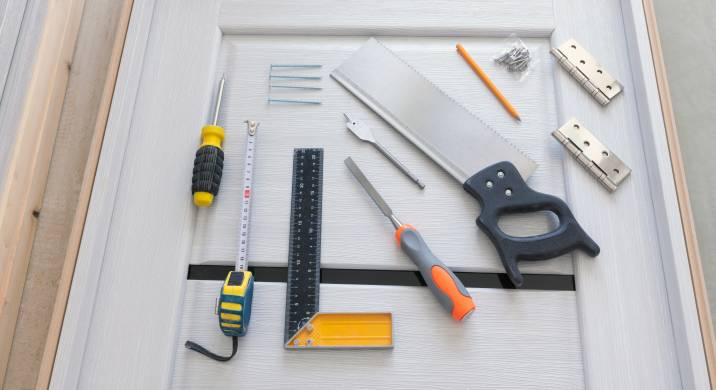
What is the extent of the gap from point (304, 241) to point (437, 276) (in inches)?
8.0

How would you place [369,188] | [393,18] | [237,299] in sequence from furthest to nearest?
[393,18] < [369,188] < [237,299]

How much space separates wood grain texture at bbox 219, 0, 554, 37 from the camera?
0.86 metres

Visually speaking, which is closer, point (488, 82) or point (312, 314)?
point (312, 314)

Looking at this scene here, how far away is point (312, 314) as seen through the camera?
2.24 ft

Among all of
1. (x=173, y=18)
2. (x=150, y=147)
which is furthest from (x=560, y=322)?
(x=173, y=18)

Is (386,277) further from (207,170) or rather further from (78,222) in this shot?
(78,222)

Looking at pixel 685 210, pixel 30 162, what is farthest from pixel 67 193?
pixel 685 210

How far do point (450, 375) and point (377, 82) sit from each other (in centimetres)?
48

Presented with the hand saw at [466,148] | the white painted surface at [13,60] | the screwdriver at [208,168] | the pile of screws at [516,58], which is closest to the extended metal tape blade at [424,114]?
the hand saw at [466,148]

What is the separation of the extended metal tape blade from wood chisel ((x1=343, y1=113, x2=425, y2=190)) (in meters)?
0.04

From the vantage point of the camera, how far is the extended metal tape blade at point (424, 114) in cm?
76

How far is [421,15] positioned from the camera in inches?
34.1

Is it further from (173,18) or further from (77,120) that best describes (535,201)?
(77,120)

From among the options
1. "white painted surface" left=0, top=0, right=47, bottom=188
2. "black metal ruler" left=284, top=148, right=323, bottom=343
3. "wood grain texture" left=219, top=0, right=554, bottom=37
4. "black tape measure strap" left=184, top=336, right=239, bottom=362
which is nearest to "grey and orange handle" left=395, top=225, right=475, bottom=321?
"black metal ruler" left=284, top=148, right=323, bottom=343
